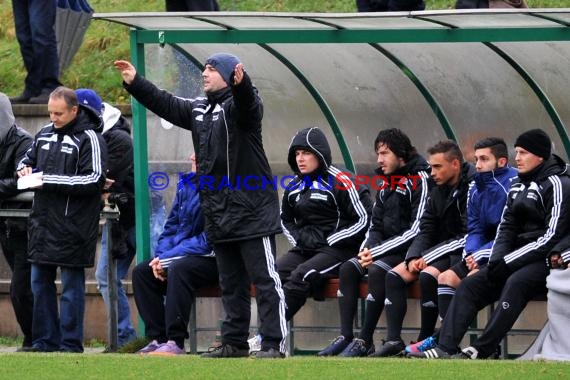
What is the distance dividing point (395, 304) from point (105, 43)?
7114mm

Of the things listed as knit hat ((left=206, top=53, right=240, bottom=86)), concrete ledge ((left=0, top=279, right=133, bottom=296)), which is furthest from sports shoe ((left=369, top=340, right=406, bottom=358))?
concrete ledge ((left=0, top=279, right=133, bottom=296))

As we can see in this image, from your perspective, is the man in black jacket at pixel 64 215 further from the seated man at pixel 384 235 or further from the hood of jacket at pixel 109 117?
the seated man at pixel 384 235

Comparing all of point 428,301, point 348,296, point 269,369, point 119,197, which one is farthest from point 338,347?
point 119,197

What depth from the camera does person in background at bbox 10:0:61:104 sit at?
1440 centimetres

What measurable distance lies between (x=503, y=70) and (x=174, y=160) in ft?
8.87

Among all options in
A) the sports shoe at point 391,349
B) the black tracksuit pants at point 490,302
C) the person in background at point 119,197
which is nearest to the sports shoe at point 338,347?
the sports shoe at point 391,349

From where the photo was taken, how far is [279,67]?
1277 centimetres

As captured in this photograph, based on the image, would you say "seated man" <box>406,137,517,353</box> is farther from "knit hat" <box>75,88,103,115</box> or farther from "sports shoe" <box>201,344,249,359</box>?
"knit hat" <box>75,88,103,115</box>

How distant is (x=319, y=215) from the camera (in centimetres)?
1149

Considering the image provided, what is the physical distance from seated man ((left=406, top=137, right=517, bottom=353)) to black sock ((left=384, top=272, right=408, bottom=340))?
0.78 feet

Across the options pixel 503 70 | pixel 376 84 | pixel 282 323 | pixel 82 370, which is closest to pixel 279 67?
pixel 376 84

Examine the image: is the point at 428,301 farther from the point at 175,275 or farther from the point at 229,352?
the point at 175,275

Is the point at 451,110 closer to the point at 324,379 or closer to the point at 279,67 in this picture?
the point at 279,67
